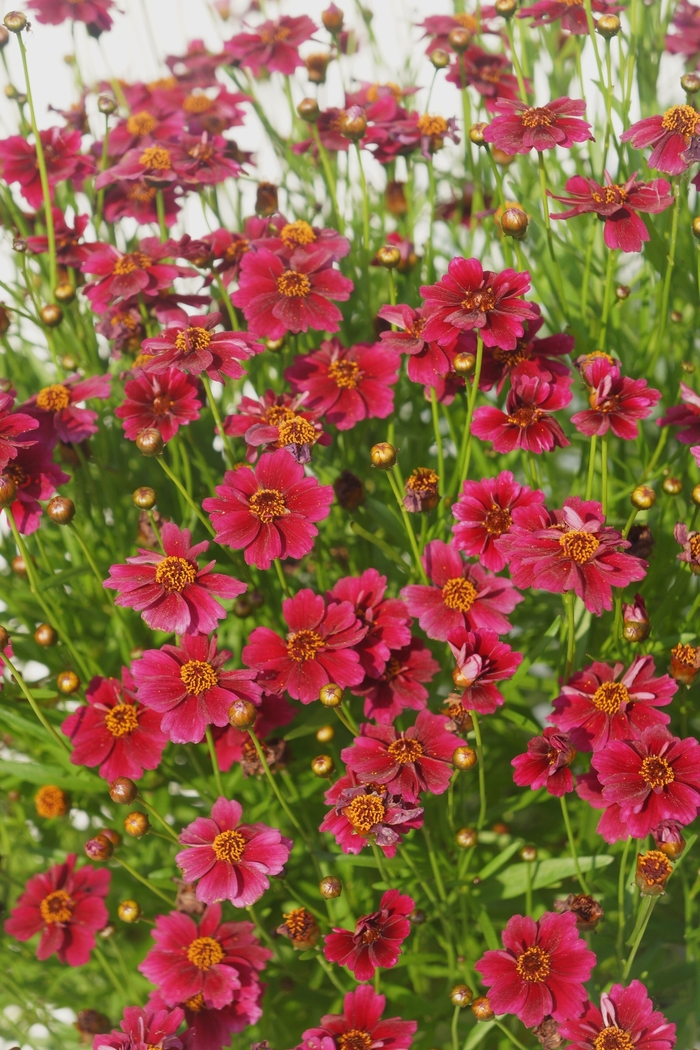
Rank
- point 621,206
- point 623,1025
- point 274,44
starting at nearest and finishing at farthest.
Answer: point 623,1025
point 621,206
point 274,44

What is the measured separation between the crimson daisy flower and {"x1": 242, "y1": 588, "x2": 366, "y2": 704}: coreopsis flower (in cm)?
19

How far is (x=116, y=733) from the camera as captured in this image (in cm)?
83

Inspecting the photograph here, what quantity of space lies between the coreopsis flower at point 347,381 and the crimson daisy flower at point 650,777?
1.17 feet

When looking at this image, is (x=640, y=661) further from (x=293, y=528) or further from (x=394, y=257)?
(x=394, y=257)

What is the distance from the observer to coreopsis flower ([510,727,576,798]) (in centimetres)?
72

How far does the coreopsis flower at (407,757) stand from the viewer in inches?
28.3

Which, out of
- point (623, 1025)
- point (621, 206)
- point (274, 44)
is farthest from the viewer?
point (274, 44)

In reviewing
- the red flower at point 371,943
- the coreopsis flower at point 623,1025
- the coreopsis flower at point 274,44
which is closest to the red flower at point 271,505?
the red flower at point 371,943

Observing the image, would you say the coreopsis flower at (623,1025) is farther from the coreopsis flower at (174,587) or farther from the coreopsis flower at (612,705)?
the coreopsis flower at (174,587)

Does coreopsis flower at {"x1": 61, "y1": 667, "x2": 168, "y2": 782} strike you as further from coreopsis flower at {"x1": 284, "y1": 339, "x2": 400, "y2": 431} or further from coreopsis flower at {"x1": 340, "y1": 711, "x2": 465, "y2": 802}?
coreopsis flower at {"x1": 284, "y1": 339, "x2": 400, "y2": 431}

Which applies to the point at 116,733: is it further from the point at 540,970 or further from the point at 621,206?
the point at 621,206

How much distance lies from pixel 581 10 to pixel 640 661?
0.69 metres

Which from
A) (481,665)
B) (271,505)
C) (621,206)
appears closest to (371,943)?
(481,665)

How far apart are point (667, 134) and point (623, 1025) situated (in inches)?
28.0
